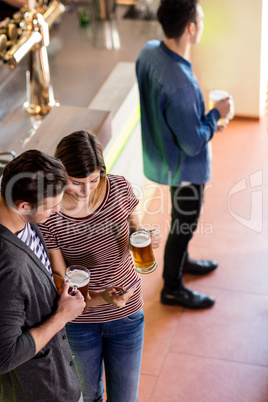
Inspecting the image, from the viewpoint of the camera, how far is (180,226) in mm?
3260

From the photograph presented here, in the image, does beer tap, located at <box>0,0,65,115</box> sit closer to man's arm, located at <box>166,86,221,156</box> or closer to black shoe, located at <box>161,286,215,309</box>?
man's arm, located at <box>166,86,221,156</box>

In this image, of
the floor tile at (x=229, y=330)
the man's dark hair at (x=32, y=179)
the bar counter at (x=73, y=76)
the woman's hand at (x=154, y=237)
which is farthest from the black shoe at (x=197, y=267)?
the man's dark hair at (x=32, y=179)

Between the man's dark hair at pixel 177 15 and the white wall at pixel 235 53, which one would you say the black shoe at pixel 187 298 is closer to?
the man's dark hair at pixel 177 15

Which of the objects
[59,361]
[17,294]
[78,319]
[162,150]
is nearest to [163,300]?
[162,150]

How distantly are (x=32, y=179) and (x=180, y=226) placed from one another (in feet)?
5.52

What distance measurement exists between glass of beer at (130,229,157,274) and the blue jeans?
8.2 inches

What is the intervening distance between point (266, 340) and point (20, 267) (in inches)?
73.0

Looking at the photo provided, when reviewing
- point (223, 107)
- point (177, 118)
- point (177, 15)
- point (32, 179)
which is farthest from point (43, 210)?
point (223, 107)

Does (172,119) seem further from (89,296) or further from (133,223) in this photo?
(89,296)

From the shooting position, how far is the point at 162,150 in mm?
3096

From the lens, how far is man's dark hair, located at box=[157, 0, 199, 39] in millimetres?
2826

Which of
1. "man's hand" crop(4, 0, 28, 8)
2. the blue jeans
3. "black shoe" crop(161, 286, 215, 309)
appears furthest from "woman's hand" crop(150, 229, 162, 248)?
"man's hand" crop(4, 0, 28, 8)

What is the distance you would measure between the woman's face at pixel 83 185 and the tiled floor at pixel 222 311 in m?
1.30

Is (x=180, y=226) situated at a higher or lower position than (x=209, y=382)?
higher
